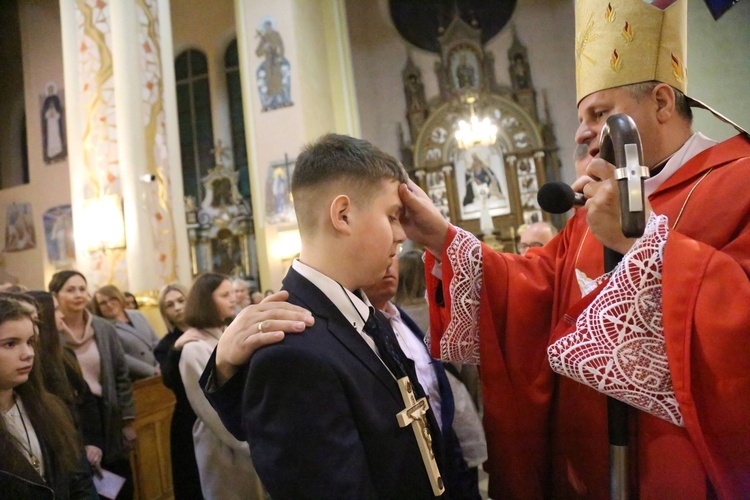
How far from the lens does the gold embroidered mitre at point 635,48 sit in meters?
1.37

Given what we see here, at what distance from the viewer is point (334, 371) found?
0.99 meters

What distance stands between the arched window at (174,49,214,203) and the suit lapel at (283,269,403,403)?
13970 millimetres

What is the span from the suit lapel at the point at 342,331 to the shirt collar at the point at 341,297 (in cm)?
1

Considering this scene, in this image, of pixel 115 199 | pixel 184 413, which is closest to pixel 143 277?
pixel 115 199

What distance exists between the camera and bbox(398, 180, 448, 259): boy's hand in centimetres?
136

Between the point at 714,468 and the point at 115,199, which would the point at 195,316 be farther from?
the point at 115,199

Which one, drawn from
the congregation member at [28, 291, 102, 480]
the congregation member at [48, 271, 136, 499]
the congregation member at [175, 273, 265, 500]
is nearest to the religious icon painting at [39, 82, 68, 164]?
the congregation member at [48, 271, 136, 499]

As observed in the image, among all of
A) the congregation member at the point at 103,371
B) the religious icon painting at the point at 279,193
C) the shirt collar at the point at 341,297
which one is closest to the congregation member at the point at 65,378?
the congregation member at the point at 103,371

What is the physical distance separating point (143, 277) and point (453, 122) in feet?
29.8

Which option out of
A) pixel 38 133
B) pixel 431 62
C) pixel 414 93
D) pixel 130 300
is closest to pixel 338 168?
pixel 130 300

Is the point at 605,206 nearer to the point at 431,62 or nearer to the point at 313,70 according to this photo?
the point at 313,70

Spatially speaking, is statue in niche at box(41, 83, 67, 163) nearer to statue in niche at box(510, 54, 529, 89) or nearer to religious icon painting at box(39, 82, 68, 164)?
religious icon painting at box(39, 82, 68, 164)

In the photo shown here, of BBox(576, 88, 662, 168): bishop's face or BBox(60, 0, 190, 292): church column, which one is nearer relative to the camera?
BBox(576, 88, 662, 168): bishop's face

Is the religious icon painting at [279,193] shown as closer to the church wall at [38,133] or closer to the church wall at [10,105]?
the church wall at [38,133]
